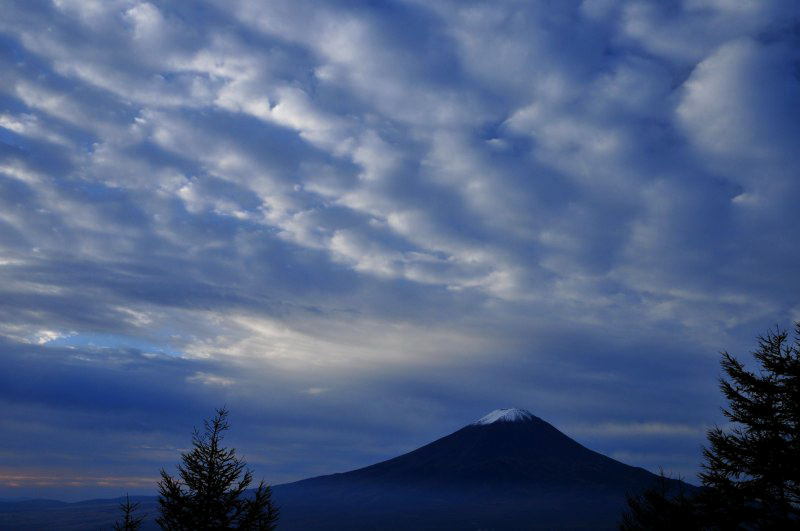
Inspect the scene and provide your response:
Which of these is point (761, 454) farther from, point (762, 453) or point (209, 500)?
point (209, 500)

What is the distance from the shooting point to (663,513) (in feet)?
90.4

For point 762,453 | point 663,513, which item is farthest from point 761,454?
point 663,513

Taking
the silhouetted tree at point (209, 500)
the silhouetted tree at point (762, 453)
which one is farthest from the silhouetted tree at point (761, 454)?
the silhouetted tree at point (209, 500)

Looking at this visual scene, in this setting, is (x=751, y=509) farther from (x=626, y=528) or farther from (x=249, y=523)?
(x=249, y=523)

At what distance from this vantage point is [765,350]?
2042 cm

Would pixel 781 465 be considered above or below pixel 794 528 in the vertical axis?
above

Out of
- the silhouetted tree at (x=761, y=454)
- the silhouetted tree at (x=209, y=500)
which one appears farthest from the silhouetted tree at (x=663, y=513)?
the silhouetted tree at (x=209, y=500)

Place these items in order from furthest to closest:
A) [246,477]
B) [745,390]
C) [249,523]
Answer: [246,477]
[249,523]
[745,390]

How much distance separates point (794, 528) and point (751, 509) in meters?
1.26

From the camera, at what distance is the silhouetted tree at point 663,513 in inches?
973

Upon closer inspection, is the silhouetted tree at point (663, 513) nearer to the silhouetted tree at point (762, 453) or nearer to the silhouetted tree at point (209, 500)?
the silhouetted tree at point (762, 453)

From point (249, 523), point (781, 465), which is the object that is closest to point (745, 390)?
point (781, 465)

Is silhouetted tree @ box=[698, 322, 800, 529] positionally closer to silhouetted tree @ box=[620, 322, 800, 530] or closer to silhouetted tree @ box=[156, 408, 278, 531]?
silhouetted tree @ box=[620, 322, 800, 530]

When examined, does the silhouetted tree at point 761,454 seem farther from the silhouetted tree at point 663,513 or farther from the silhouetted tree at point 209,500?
the silhouetted tree at point 209,500
